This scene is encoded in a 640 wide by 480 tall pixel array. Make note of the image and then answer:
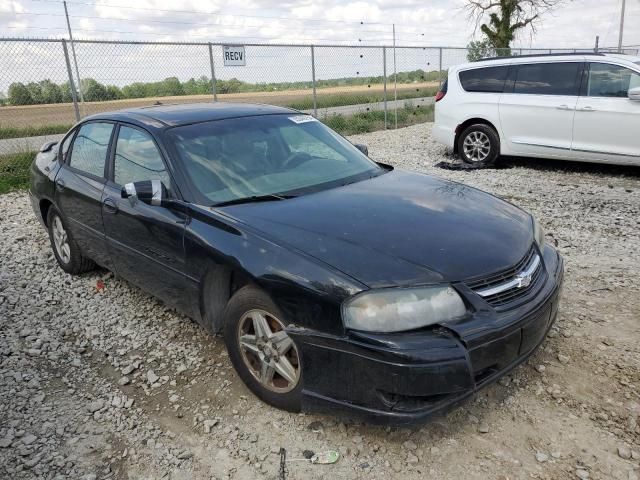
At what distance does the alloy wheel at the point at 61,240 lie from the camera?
4.77 m

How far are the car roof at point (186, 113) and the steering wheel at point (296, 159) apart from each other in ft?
1.55

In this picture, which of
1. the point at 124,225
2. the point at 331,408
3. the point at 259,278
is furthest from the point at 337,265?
the point at 124,225

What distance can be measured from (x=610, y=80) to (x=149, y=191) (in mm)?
7064

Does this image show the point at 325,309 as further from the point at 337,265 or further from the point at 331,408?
the point at 331,408

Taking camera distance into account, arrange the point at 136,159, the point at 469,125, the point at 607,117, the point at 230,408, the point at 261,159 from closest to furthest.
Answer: the point at 230,408, the point at 261,159, the point at 136,159, the point at 607,117, the point at 469,125

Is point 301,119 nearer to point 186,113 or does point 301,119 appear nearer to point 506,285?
point 186,113

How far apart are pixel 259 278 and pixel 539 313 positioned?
139 cm

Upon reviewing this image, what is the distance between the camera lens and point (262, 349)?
9.15ft

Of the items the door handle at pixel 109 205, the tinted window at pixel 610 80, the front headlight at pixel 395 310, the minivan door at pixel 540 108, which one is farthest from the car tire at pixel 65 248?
the tinted window at pixel 610 80

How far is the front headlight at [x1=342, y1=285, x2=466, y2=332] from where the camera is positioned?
232 centimetres

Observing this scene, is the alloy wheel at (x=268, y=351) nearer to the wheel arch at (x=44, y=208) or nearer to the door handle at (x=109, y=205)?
the door handle at (x=109, y=205)

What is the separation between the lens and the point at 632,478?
2.30 m

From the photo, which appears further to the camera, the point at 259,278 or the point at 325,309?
the point at 259,278

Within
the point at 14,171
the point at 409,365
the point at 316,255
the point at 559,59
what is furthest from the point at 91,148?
the point at 559,59
